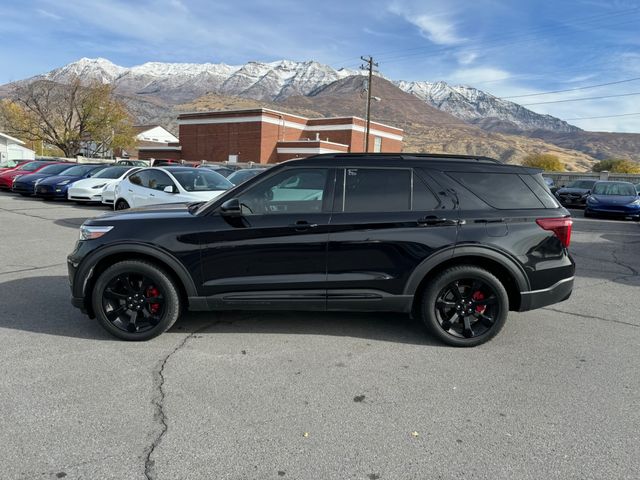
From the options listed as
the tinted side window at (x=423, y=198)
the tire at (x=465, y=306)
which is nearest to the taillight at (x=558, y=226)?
the tire at (x=465, y=306)

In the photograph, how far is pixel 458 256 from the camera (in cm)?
405

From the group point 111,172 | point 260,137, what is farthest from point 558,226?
point 260,137

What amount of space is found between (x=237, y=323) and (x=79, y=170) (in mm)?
16855

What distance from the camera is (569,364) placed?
3.89 metres

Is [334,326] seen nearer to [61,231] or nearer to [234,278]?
[234,278]

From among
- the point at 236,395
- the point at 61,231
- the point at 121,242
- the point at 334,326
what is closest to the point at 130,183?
the point at 61,231

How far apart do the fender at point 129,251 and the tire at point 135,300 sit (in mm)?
109

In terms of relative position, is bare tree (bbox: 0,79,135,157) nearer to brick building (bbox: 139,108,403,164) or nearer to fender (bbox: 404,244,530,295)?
brick building (bbox: 139,108,403,164)

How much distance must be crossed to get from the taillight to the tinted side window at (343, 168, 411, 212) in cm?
129

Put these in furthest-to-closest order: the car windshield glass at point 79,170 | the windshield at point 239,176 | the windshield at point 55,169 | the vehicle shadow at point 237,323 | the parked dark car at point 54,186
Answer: the windshield at point 55,169 < the car windshield glass at point 79,170 < the parked dark car at point 54,186 < the windshield at point 239,176 < the vehicle shadow at point 237,323

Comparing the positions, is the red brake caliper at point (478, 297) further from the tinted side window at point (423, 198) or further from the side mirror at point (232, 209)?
the side mirror at point (232, 209)

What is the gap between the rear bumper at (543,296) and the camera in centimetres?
414

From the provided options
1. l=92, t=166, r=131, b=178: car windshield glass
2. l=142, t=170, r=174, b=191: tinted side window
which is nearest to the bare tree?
l=92, t=166, r=131, b=178: car windshield glass

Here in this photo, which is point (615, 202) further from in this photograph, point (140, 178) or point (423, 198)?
point (140, 178)
